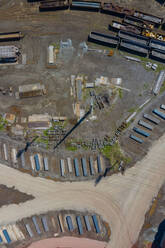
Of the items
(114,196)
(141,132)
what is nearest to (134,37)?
(141,132)

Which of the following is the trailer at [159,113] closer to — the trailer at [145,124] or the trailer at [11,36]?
the trailer at [145,124]

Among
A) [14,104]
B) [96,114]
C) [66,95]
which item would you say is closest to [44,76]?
[66,95]

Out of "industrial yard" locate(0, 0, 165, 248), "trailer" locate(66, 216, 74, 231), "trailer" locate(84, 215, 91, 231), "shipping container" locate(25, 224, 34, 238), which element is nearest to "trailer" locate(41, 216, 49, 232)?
"industrial yard" locate(0, 0, 165, 248)

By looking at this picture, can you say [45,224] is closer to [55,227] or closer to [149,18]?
[55,227]

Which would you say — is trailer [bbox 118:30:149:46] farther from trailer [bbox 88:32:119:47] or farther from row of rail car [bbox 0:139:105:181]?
row of rail car [bbox 0:139:105:181]

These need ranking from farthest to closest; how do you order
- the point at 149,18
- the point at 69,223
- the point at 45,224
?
the point at 149,18, the point at 45,224, the point at 69,223

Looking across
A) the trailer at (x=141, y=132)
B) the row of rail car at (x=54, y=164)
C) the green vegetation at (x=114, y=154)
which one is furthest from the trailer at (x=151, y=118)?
the row of rail car at (x=54, y=164)
